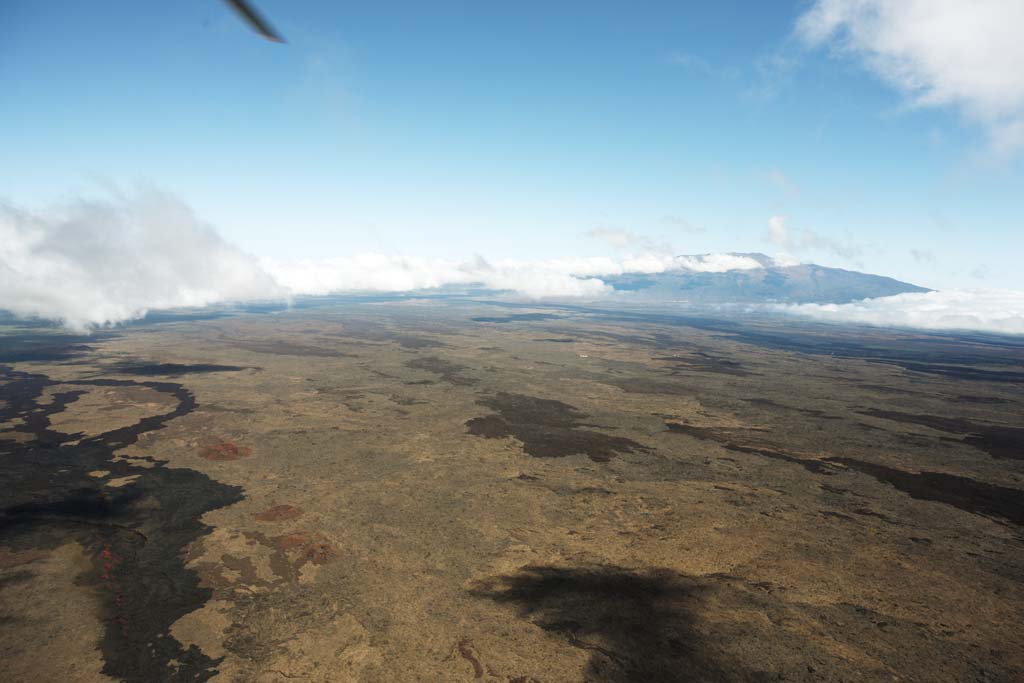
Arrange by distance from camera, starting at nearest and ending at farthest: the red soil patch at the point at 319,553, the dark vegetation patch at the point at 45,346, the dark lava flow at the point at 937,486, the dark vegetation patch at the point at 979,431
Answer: the red soil patch at the point at 319,553 < the dark lava flow at the point at 937,486 < the dark vegetation patch at the point at 979,431 < the dark vegetation patch at the point at 45,346

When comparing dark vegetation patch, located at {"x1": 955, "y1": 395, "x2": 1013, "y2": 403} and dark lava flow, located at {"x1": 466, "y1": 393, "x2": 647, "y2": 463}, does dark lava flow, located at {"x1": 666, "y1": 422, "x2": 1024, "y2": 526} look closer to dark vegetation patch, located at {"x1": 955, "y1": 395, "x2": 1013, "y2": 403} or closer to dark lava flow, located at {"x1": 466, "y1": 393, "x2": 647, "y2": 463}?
dark lava flow, located at {"x1": 466, "y1": 393, "x2": 647, "y2": 463}

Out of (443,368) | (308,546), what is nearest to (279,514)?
(308,546)

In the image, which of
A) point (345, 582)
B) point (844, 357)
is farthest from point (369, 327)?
point (345, 582)

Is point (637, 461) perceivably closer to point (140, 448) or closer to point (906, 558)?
point (906, 558)

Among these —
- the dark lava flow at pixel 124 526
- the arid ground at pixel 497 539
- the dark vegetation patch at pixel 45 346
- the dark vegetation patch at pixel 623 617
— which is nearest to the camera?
the dark vegetation patch at pixel 623 617

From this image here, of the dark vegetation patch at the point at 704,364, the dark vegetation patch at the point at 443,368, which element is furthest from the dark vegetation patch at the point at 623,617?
the dark vegetation patch at the point at 704,364

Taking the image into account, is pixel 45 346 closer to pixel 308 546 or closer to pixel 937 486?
pixel 308 546

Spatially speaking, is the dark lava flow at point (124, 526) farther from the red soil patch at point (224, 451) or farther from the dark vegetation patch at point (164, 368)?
the dark vegetation patch at point (164, 368)
